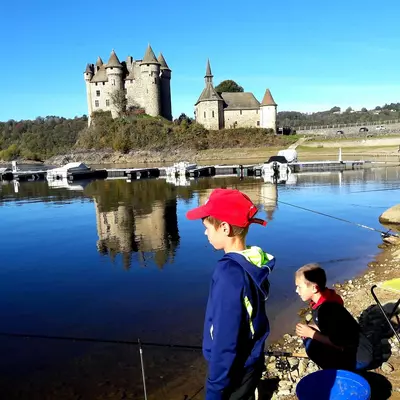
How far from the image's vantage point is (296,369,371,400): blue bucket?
3166mm

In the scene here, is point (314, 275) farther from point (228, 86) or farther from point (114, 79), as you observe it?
point (228, 86)

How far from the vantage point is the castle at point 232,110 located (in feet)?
249

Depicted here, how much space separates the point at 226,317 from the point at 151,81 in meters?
79.1

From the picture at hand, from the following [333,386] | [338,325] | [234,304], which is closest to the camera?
[234,304]

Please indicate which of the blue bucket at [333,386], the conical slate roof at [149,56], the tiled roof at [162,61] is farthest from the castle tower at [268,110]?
the blue bucket at [333,386]

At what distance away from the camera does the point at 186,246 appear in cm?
1323

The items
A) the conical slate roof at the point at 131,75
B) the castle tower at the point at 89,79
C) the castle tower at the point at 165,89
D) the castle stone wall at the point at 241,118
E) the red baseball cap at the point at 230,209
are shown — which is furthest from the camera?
the castle tower at the point at 89,79

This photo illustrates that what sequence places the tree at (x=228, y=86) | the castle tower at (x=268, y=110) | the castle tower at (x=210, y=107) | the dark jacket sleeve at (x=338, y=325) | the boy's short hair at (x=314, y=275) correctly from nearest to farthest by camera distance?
the dark jacket sleeve at (x=338, y=325) → the boy's short hair at (x=314, y=275) → the castle tower at (x=268, y=110) → the castle tower at (x=210, y=107) → the tree at (x=228, y=86)

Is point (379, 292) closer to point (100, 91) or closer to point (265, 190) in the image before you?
point (265, 190)

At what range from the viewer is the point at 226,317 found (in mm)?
2246

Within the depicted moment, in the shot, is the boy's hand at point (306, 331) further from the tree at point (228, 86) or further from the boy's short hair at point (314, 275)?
the tree at point (228, 86)

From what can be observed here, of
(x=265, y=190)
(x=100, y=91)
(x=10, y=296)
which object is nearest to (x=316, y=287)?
(x=10, y=296)

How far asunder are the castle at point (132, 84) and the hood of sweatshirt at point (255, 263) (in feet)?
258

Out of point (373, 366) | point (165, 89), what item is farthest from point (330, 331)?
point (165, 89)
